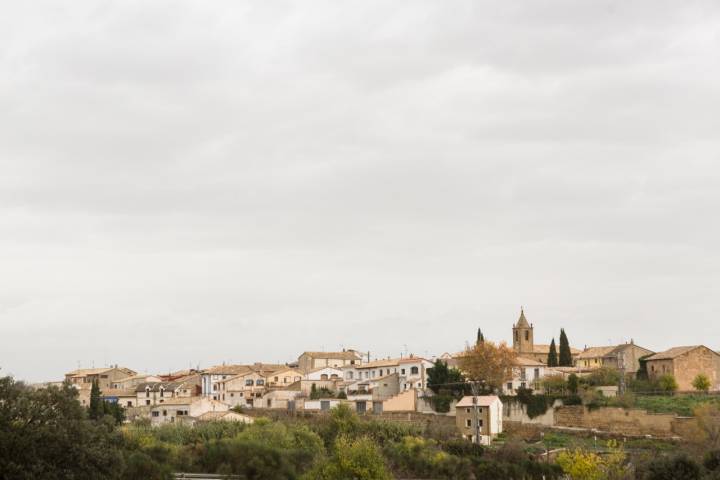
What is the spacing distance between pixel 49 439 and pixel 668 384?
54.9 metres

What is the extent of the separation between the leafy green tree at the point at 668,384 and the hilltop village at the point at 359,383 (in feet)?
2.41

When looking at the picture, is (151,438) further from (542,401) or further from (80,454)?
(542,401)

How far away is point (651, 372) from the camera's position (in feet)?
277

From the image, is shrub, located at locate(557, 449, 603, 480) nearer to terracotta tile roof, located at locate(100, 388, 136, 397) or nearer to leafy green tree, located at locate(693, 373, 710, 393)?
leafy green tree, located at locate(693, 373, 710, 393)

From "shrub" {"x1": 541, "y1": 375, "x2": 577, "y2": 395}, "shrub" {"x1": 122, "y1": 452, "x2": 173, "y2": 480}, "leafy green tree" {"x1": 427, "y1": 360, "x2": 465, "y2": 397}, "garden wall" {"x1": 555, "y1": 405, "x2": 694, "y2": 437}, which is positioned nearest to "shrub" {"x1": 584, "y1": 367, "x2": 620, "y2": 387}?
"shrub" {"x1": 541, "y1": 375, "x2": 577, "y2": 395}

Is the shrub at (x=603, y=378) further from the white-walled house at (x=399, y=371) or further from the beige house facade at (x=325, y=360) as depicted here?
the beige house facade at (x=325, y=360)

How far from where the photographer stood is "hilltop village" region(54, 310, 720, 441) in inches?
3132

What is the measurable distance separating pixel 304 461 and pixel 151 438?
34.8 feet

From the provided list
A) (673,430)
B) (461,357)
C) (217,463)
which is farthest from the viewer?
(461,357)

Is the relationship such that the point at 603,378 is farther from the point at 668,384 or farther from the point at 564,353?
the point at 564,353

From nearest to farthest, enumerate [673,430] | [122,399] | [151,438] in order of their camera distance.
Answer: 1. [151,438]
2. [673,430]
3. [122,399]

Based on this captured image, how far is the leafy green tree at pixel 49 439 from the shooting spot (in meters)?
38.0

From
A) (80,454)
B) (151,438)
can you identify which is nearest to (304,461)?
(151,438)

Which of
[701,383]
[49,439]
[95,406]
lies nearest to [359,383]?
[95,406]
